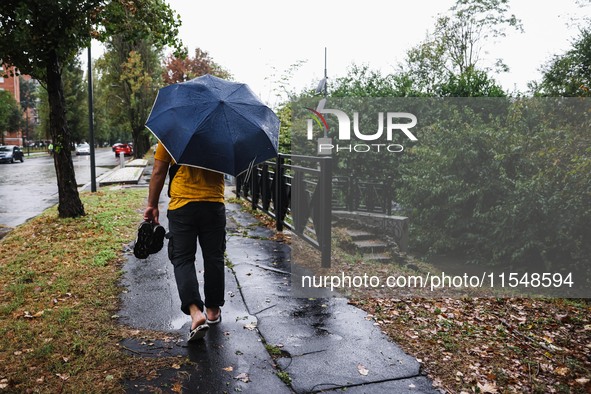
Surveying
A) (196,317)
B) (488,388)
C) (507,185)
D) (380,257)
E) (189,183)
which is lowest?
(380,257)

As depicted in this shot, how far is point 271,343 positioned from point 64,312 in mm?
2028

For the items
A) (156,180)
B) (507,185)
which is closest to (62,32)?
(156,180)

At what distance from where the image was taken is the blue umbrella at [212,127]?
339 cm

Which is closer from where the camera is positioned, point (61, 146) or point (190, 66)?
point (61, 146)

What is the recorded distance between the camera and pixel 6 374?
10.6 feet

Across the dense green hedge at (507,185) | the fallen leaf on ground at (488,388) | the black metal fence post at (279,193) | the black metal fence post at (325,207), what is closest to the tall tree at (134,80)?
the dense green hedge at (507,185)

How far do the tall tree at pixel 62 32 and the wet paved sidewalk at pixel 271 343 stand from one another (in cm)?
447

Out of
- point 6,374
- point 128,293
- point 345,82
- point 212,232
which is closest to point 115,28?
point 128,293

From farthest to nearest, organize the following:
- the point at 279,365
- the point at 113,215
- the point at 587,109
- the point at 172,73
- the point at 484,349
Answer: the point at 172,73
the point at 113,215
the point at 587,109
the point at 484,349
the point at 279,365

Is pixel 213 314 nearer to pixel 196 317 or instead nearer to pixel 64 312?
pixel 196 317

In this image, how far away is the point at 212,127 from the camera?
3.46 m

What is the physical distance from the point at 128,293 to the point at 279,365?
231 cm

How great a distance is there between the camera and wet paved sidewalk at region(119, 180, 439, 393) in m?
3.21

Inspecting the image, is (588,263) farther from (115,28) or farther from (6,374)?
(115,28)
